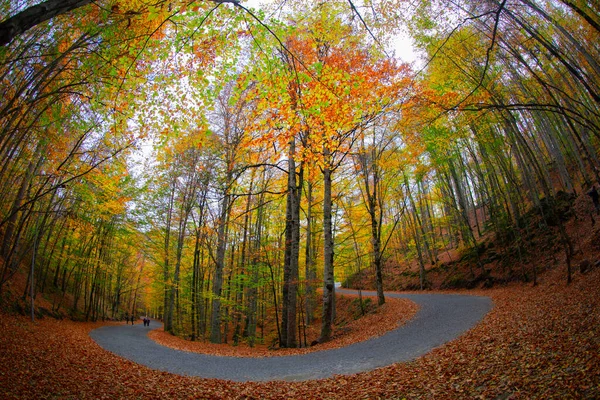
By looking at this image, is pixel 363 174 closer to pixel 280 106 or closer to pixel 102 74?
pixel 280 106

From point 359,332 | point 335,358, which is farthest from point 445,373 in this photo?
point 359,332

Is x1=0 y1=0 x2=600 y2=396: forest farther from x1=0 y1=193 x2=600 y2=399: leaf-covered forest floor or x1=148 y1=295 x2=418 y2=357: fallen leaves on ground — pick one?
x1=0 y1=193 x2=600 y2=399: leaf-covered forest floor

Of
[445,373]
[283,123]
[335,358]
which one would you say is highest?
[283,123]

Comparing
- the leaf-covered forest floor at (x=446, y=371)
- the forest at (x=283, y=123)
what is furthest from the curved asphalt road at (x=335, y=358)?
the forest at (x=283, y=123)

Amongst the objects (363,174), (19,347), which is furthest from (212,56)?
(363,174)

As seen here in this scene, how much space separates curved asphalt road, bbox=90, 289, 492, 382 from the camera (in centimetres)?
561

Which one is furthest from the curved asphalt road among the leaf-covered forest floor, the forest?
the forest

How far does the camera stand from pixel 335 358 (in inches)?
254

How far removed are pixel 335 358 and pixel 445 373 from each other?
2949 mm

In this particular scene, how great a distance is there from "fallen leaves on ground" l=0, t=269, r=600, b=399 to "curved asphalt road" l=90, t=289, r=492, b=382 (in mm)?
493

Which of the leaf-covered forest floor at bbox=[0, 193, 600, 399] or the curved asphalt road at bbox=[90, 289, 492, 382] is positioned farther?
the curved asphalt road at bbox=[90, 289, 492, 382]

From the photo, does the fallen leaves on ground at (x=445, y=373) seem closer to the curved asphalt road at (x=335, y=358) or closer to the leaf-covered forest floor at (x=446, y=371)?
the leaf-covered forest floor at (x=446, y=371)

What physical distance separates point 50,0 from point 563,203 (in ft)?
59.8

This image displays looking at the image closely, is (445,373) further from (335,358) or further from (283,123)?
(283,123)
